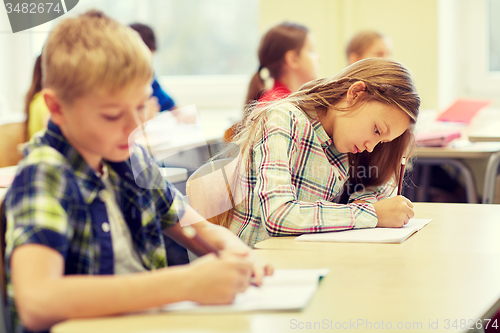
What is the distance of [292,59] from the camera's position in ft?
9.40

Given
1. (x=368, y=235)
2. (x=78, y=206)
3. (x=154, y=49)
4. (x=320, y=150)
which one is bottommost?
(x=368, y=235)

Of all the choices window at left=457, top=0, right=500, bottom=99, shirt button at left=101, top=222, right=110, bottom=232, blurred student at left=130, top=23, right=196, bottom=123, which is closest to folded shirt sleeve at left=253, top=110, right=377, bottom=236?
shirt button at left=101, top=222, right=110, bottom=232

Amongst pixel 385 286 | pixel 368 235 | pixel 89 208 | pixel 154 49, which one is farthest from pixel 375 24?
pixel 89 208

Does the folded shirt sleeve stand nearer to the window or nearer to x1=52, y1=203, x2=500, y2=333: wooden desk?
x1=52, y1=203, x2=500, y2=333: wooden desk

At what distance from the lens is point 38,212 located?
66cm

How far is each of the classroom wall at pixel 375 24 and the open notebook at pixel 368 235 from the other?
8.28 feet

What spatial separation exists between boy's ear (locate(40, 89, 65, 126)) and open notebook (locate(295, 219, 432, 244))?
537mm

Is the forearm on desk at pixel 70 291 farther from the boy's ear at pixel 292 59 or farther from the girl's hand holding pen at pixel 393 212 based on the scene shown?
the boy's ear at pixel 292 59

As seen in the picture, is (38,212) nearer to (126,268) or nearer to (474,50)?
(126,268)

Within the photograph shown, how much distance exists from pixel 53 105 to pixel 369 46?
2.85m

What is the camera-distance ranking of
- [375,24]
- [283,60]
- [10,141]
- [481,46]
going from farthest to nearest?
[481,46] < [375,24] < [283,60] < [10,141]

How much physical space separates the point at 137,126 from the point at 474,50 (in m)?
3.57

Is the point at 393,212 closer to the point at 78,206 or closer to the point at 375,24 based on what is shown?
the point at 78,206

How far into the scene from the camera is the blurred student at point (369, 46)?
10.8ft
